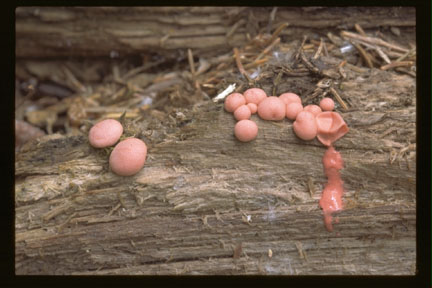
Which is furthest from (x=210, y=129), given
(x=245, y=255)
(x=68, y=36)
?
(x=68, y=36)

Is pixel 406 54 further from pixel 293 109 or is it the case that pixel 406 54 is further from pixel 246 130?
pixel 246 130

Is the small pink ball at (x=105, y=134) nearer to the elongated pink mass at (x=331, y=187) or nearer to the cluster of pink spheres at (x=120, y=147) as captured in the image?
the cluster of pink spheres at (x=120, y=147)

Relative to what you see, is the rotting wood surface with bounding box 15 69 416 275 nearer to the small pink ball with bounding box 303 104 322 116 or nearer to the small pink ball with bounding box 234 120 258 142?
the small pink ball with bounding box 234 120 258 142

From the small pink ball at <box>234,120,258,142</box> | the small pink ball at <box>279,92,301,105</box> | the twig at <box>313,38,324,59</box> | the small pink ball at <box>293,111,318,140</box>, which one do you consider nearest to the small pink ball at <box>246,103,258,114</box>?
the small pink ball at <box>234,120,258,142</box>

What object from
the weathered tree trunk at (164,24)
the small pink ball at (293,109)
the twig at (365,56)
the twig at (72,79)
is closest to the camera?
the small pink ball at (293,109)

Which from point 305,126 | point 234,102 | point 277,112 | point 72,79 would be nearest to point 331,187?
point 305,126

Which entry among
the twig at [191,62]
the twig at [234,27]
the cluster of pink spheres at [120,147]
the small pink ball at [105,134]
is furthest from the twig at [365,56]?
the small pink ball at [105,134]
